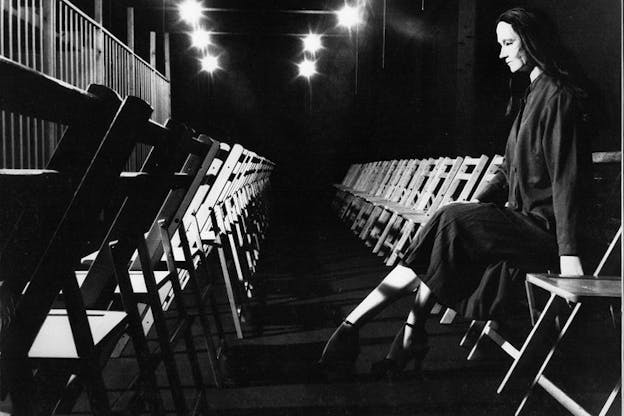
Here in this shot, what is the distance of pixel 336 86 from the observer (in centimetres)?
1312

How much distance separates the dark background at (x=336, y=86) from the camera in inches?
255

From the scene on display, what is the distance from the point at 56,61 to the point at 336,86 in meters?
8.20

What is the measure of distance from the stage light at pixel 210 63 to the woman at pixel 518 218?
10.4 m

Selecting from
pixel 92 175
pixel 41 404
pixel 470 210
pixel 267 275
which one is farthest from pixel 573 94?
pixel 267 275

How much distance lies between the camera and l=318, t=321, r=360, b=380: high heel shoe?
7.46 ft

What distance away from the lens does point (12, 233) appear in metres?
1.01

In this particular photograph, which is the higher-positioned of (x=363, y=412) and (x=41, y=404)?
(x=41, y=404)

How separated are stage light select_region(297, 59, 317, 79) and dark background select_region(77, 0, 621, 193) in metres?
0.18

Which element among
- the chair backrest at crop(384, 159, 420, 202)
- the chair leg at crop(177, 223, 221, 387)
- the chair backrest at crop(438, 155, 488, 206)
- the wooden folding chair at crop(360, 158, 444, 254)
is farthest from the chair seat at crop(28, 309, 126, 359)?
the chair backrest at crop(384, 159, 420, 202)

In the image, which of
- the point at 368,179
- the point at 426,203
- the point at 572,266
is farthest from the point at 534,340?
the point at 368,179

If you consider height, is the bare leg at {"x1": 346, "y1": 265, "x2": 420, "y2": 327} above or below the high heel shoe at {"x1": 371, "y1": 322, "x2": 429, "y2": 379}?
above

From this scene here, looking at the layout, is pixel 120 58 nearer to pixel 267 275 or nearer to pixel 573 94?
pixel 267 275

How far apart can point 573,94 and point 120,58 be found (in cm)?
587

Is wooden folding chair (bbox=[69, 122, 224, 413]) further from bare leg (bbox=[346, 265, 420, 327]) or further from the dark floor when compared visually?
bare leg (bbox=[346, 265, 420, 327])
